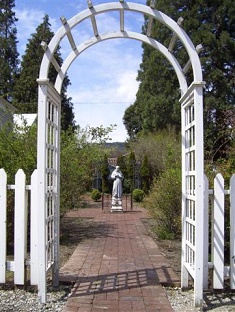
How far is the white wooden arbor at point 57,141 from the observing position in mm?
4469

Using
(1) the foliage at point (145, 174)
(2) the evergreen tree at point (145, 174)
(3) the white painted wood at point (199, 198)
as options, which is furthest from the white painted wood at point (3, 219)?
(2) the evergreen tree at point (145, 174)

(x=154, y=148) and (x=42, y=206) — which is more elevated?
(x=154, y=148)

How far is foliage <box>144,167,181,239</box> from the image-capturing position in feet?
28.5

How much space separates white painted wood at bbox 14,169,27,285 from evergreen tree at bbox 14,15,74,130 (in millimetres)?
28327

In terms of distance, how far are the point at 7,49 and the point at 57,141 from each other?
33.3 meters

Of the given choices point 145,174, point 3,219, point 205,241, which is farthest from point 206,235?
point 145,174

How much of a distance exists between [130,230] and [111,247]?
2864mm

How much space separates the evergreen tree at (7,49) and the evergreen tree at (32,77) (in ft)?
4.93

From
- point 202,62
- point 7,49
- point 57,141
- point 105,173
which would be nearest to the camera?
point 57,141

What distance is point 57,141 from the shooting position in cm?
540

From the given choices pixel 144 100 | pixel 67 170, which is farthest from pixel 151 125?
pixel 67 170

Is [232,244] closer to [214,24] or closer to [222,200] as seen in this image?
[222,200]

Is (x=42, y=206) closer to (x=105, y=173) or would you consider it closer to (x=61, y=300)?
(x=61, y=300)

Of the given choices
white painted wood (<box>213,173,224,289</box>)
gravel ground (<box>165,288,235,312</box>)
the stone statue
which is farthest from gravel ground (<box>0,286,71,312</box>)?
the stone statue
